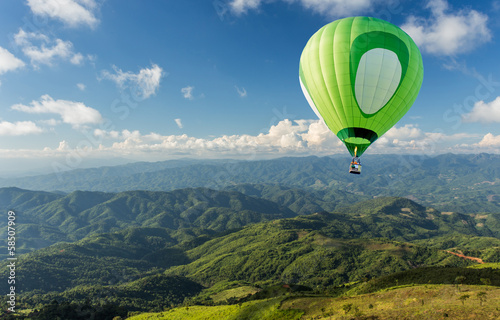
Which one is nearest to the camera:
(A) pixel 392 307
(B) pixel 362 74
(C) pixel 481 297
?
(B) pixel 362 74

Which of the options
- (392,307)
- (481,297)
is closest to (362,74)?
(481,297)

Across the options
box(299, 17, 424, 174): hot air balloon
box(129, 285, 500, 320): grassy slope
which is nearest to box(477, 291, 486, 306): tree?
box(129, 285, 500, 320): grassy slope

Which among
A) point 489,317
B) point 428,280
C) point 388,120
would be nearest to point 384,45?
point 388,120

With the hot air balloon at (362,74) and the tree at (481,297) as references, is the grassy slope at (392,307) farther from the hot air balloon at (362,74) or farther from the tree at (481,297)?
the hot air balloon at (362,74)

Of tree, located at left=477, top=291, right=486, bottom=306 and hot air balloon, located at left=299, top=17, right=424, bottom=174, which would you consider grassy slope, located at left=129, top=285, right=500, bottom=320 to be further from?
hot air balloon, located at left=299, top=17, right=424, bottom=174

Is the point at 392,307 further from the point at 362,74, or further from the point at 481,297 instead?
the point at 362,74

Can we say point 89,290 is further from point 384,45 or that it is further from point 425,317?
point 384,45

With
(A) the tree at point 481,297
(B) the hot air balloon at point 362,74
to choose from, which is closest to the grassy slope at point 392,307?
(A) the tree at point 481,297
